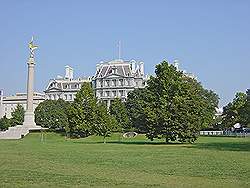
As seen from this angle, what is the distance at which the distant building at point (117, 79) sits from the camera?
148875mm

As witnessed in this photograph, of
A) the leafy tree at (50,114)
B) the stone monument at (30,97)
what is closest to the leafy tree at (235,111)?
the leafy tree at (50,114)

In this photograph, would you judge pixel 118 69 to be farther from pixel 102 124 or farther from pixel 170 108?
pixel 170 108

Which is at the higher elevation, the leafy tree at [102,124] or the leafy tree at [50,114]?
the leafy tree at [50,114]

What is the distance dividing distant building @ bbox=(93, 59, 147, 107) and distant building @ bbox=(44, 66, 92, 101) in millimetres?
9820

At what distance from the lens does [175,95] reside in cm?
5059

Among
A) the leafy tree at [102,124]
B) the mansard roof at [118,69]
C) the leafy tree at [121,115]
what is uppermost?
the mansard roof at [118,69]

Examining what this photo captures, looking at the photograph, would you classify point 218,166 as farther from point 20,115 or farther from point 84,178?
point 20,115

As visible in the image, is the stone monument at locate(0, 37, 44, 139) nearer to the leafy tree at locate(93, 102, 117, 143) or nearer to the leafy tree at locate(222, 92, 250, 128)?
the leafy tree at locate(93, 102, 117, 143)

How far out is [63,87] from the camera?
164000 mm

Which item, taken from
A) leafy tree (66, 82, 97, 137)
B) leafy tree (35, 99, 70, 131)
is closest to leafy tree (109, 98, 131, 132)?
leafy tree (35, 99, 70, 131)

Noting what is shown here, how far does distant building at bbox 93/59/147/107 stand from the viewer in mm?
148875

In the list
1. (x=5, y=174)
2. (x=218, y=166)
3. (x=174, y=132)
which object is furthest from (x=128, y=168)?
(x=174, y=132)

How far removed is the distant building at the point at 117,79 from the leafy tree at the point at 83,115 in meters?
76.4

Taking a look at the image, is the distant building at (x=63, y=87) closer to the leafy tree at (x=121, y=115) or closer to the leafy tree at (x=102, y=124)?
the leafy tree at (x=121, y=115)
